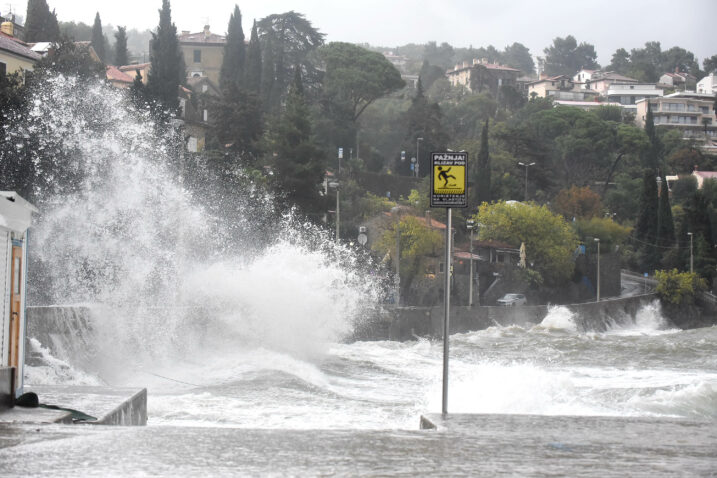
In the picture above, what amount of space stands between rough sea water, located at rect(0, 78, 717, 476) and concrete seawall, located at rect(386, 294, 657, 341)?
1.07m

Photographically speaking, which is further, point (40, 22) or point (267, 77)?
point (267, 77)

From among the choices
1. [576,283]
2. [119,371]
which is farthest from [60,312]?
[576,283]

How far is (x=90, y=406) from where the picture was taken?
10172 mm

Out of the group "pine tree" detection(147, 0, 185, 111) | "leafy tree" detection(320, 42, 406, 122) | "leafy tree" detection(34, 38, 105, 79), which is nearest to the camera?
"leafy tree" detection(34, 38, 105, 79)

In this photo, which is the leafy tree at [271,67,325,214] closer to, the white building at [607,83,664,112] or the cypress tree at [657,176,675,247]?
the cypress tree at [657,176,675,247]

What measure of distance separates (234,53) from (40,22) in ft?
82.5

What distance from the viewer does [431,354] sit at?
3534 cm

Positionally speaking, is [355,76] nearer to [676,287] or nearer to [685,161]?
[676,287]

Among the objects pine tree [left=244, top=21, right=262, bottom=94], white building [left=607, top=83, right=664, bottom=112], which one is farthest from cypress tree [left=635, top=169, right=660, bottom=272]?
white building [left=607, top=83, right=664, bottom=112]

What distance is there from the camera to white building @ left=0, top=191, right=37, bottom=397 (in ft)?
31.3

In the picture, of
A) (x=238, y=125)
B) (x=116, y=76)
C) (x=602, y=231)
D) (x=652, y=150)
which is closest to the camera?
(x=238, y=125)

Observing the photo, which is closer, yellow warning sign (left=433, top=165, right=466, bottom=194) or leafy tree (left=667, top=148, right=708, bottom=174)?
yellow warning sign (left=433, top=165, right=466, bottom=194)

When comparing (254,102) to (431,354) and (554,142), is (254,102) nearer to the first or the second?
(431,354)

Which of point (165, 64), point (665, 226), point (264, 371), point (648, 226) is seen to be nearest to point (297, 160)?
point (165, 64)
